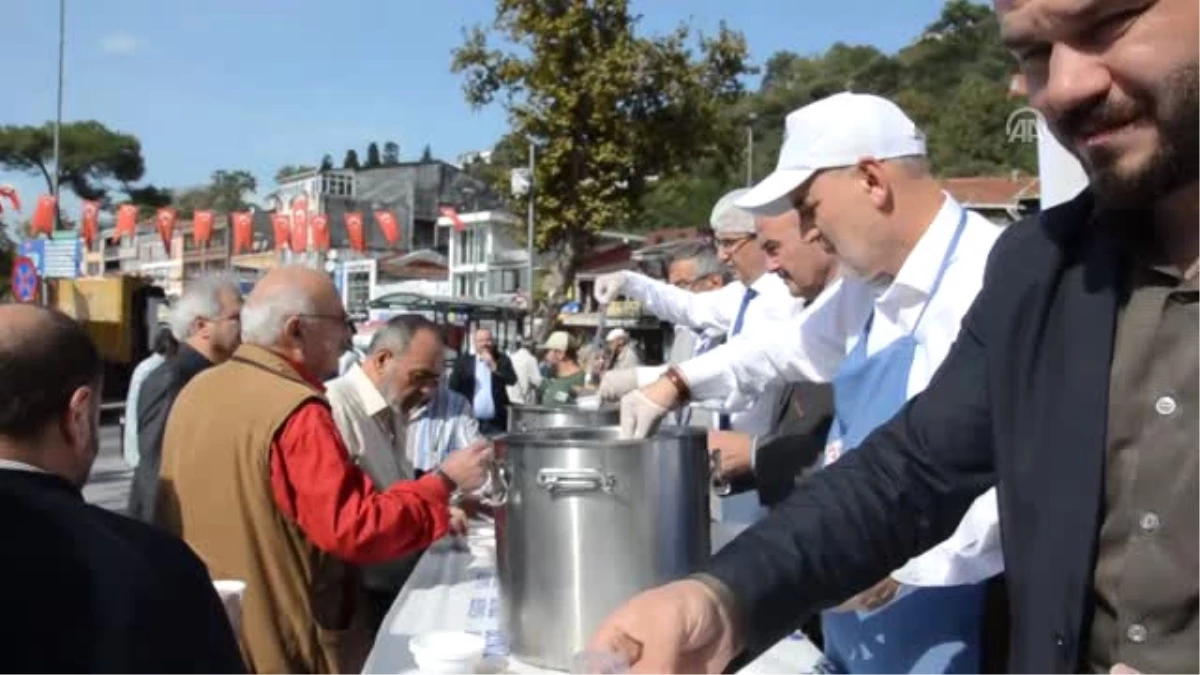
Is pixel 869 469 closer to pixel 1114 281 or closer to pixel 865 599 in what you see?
pixel 1114 281

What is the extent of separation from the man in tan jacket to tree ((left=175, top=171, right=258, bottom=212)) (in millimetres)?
97696

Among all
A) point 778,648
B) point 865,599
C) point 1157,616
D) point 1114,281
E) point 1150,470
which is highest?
point 1114,281

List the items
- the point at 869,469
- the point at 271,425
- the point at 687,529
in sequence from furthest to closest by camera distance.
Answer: the point at 271,425 < the point at 687,529 < the point at 869,469

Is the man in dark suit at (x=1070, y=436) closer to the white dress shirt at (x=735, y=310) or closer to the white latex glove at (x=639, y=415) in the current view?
the white latex glove at (x=639, y=415)

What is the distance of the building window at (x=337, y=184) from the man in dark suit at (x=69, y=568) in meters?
75.4

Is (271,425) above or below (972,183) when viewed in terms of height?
below

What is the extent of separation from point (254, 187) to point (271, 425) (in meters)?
108

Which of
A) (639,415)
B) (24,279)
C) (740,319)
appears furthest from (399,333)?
(24,279)

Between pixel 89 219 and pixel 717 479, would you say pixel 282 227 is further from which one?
pixel 717 479

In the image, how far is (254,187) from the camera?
10512 cm

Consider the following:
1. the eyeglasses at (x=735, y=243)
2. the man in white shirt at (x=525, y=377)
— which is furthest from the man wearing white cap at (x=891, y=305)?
the man in white shirt at (x=525, y=377)

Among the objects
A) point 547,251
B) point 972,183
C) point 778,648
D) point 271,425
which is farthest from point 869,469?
Result: point 972,183

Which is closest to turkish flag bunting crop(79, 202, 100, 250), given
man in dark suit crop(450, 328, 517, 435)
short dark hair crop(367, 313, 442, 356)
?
man in dark suit crop(450, 328, 517, 435)

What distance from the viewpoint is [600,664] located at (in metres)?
0.92
